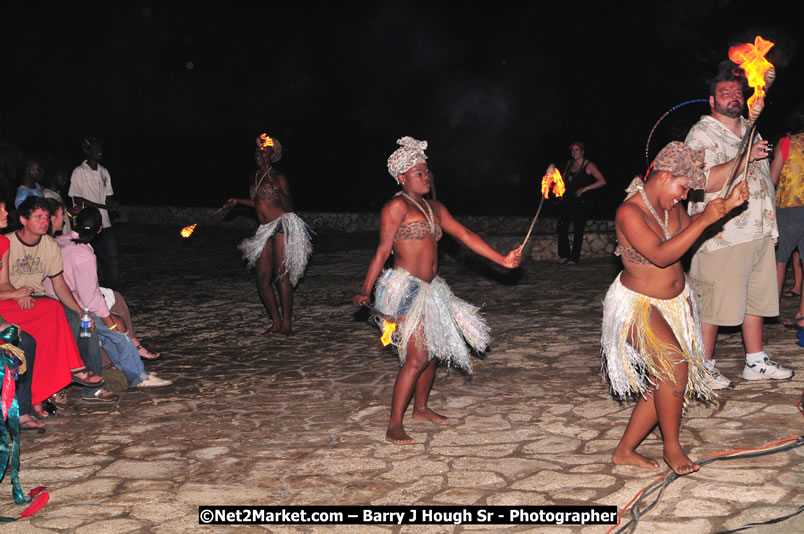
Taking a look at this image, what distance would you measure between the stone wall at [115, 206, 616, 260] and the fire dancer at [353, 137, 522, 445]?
5786 millimetres

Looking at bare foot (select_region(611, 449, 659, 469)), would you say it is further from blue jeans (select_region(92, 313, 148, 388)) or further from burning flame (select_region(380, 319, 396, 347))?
blue jeans (select_region(92, 313, 148, 388))

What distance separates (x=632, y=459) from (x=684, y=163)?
154cm

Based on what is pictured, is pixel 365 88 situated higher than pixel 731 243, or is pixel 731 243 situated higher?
pixel 365 88

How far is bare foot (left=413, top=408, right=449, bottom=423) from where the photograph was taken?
17.5ft

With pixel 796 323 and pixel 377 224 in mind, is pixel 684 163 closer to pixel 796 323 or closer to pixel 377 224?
pixel 796 323

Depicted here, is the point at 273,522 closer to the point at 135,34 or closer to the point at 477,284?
the point at 477,284

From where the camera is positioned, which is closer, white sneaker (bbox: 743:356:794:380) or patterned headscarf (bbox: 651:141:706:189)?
patterned headscarf (bbox: 651:141:706:189)

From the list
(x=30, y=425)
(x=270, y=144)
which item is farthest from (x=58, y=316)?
(x=270, y=144)

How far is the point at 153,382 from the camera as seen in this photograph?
6414mm

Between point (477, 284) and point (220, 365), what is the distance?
444 cm

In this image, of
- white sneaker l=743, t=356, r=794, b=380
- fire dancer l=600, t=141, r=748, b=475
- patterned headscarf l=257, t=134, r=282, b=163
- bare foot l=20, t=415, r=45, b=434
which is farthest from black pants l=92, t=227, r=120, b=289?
white sneaker l=743, t=356, r=794, b=380

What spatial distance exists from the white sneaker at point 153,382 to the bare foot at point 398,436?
7.24ft

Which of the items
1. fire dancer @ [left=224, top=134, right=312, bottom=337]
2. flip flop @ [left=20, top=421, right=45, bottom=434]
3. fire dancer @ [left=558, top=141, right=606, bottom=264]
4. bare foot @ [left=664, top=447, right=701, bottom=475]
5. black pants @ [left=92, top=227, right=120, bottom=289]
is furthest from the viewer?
fire dancer @ [left=558, top=141, right=606, bottom=264]

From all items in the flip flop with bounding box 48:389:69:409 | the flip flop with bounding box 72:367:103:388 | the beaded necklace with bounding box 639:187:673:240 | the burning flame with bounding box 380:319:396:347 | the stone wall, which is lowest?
the flip flop with bounding box 48:389:69:409
